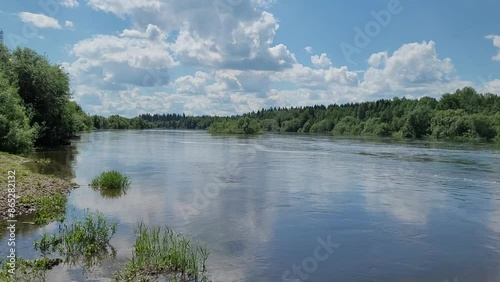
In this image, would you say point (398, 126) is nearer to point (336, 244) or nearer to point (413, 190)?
point (413, 190)

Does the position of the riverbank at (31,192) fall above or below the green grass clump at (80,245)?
above

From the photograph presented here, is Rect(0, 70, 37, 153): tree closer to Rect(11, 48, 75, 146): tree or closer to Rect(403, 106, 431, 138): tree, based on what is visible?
Rect(11, 48, 75, 146): tree

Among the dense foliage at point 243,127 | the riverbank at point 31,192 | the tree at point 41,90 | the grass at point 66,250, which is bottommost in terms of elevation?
the grass at point 66,250

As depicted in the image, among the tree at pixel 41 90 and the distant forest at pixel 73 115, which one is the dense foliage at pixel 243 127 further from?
the tree at pixel 41 90

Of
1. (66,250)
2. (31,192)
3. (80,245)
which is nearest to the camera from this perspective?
(66,250)

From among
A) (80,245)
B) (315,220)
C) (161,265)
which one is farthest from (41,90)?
(161,265)

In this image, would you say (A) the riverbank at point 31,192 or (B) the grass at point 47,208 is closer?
(B) the grass at point 47,208

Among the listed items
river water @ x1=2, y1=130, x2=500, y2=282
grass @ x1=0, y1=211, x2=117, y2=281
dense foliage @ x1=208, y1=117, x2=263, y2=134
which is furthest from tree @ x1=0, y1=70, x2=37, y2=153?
dense foliage @ x1=208, y1=117, x2=263, y2=134

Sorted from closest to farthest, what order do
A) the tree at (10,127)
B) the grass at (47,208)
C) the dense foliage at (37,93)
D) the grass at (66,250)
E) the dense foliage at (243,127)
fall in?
1. the grass at (66,250)
2. the grass at (47,208)
3. the tree at (10,127)
4. the dense foliage at (37,93)
5. the dense foliage at (243,127)

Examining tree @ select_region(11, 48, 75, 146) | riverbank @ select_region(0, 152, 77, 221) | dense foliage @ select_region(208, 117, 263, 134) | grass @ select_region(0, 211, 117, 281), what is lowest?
grass @ select_region(0, 211, 117, 281)

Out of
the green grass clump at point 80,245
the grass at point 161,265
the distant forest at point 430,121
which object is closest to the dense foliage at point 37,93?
the green grass clump at point 80,245

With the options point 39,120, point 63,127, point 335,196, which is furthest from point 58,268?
point 63,127

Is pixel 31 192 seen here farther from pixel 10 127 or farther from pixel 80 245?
pixel 10 127

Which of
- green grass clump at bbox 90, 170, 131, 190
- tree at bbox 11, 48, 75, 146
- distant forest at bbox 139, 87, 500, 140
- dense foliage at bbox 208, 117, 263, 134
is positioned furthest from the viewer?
dense foliage at bbox 208, 117, 263, 134
